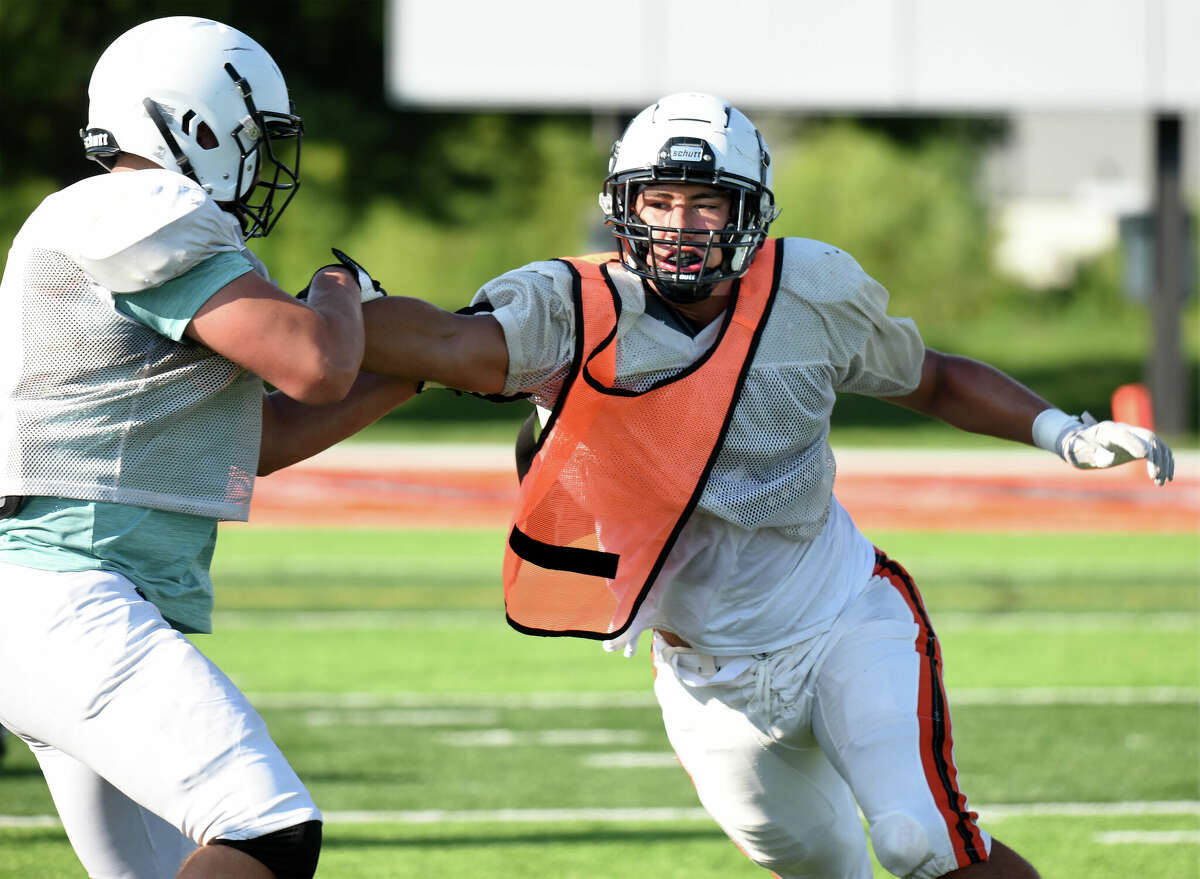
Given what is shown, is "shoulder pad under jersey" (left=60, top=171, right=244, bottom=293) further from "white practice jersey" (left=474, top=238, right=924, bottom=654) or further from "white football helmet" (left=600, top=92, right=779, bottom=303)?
"white football helmet" (left=600, top=92, right=779, bottom=303)

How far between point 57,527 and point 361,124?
72.6 ft

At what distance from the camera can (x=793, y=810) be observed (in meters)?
3.97

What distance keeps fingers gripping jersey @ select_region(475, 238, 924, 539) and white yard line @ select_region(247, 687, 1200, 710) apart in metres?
4.21

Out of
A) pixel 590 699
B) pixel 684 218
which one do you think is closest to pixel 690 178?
pixel 684 218

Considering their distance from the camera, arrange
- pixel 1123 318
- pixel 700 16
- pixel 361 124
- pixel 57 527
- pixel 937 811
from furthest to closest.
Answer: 1. pixel 1123 318
2. pixel 361 124
3. pixel 700 16
4. pixel 937 811
5. pixel 57 527

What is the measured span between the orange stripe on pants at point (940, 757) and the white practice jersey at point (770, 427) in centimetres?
23

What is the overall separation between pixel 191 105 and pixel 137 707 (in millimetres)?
1111

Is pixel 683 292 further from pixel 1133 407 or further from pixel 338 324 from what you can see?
pixel 1133 407

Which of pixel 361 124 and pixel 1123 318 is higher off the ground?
pixel 361 124

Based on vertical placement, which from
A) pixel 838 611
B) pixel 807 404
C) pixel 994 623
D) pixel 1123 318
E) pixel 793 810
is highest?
pixel 807 404

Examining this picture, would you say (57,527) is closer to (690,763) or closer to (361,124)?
(690,763)

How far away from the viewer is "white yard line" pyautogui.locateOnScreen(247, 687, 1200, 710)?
7.94 metres

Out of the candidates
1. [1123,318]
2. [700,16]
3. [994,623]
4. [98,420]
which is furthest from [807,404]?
[1123,318]

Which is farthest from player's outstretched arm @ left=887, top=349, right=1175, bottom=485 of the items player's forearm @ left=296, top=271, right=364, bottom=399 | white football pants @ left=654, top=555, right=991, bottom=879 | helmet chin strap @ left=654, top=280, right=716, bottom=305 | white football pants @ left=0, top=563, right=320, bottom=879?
white football pants @ left=0, top=563, right=320, bottom=879
